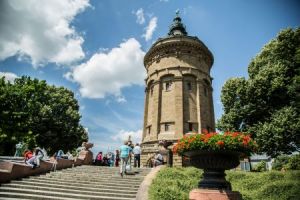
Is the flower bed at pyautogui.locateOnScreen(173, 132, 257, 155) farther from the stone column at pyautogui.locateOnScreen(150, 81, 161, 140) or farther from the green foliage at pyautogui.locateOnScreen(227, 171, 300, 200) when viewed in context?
the stone column at pyautogui.locateOnScreen(150, 81, 161, 140)

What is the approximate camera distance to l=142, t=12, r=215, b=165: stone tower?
2502 centimetres

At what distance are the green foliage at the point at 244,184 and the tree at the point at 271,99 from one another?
871 cm

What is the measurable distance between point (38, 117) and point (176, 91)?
65.1 ft

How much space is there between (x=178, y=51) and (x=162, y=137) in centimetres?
1064

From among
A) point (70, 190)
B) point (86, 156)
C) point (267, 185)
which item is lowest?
point (70, 190)

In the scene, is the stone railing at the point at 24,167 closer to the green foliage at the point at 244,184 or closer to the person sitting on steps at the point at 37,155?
the person sitting on steps at the point at 37,155

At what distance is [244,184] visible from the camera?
38.0ft

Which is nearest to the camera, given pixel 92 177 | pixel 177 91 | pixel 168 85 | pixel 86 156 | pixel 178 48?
pixel 92 177

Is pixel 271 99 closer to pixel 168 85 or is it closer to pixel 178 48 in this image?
pixel 168 85

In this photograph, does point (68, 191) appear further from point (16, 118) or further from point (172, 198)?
point (16, 118)

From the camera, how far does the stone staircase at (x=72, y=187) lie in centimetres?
939

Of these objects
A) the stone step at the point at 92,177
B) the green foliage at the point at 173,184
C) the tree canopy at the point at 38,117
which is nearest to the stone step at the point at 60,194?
the green foliage at the point at 173,184

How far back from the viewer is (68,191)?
10.0 metres

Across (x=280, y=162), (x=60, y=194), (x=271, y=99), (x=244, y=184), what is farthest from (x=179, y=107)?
(x=60, y=194)
